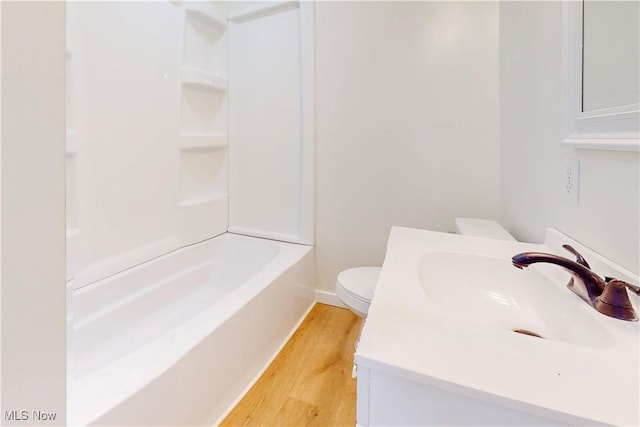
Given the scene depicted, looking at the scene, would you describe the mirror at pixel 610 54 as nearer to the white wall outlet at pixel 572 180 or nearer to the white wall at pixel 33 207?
the white wall outlet at pixel 572 180

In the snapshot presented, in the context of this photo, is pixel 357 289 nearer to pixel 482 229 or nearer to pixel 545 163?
pixel 482 229

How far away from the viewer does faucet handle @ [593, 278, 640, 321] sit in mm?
583

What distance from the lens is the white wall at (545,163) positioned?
0.70 meters

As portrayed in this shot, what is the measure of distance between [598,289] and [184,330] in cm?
126

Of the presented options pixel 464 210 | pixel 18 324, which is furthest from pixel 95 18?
pixel 464 210

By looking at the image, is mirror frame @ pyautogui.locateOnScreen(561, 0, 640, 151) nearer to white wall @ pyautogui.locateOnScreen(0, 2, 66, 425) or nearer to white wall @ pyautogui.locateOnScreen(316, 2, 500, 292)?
white wall @ pyautogui.locateOnScreen(316, 2, 500, 292)

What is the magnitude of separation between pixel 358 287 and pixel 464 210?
0.84m

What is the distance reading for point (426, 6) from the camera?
1733mm

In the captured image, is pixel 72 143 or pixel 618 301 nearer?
pixel 618 301

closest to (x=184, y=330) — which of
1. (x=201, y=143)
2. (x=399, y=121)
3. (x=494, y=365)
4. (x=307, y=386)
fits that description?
(x=307, y=386)

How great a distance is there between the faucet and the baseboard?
5.17 feet

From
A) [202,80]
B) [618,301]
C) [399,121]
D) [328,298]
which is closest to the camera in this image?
[618,301]

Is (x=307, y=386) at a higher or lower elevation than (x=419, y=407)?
lower

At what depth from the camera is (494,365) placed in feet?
1.49
